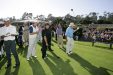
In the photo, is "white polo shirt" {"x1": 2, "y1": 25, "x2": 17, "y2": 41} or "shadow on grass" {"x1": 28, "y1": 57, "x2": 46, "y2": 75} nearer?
"shadow on grass" {"x1": 28, "y1": 57, "x2": 46, "y2": 75}

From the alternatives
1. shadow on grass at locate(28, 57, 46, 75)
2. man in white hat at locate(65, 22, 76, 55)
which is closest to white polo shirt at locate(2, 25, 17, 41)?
shadow on grass at locate(28, 57, 46, 75)

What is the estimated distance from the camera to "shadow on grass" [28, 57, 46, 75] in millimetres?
8417

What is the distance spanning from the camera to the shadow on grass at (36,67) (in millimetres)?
8417

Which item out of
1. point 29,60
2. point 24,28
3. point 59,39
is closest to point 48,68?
point 29,60

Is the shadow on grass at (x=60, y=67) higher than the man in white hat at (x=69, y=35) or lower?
lower

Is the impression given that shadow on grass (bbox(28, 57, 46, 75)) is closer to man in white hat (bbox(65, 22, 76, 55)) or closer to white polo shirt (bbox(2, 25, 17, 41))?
white polo shirt (bbox(2, 25, 17, 41))

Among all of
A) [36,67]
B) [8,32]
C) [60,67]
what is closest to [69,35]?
[60,67]

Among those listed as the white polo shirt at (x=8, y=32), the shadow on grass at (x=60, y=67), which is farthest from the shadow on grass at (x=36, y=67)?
the white polo shirt at (x=8, y=32)

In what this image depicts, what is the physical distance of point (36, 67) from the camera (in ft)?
30.6

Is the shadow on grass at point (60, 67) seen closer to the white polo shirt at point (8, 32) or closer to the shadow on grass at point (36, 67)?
the shadow on grass at point (36, 67)

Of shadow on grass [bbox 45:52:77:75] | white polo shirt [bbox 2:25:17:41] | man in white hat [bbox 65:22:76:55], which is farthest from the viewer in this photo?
man in white hat [bbox 65:22:76:55]

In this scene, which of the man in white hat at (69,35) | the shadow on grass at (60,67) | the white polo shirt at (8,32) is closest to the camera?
the shadow on grass at (60,67)

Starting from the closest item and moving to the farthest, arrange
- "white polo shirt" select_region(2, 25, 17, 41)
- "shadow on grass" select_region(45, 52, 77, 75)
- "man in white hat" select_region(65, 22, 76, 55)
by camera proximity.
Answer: "shadow on grass" select_region(45, 52, 77, 75), "white polo shirt" select_region(2, 25, 17, 41), "man in white hat" select_region(65, 22, 76, 55)

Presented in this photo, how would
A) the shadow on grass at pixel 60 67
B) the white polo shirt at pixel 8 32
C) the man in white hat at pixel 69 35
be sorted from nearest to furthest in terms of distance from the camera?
the shadow on grass at pixel 60 67 → the white polo shirt at pixel 8 32 → the man in white hat at pixel 69 35
